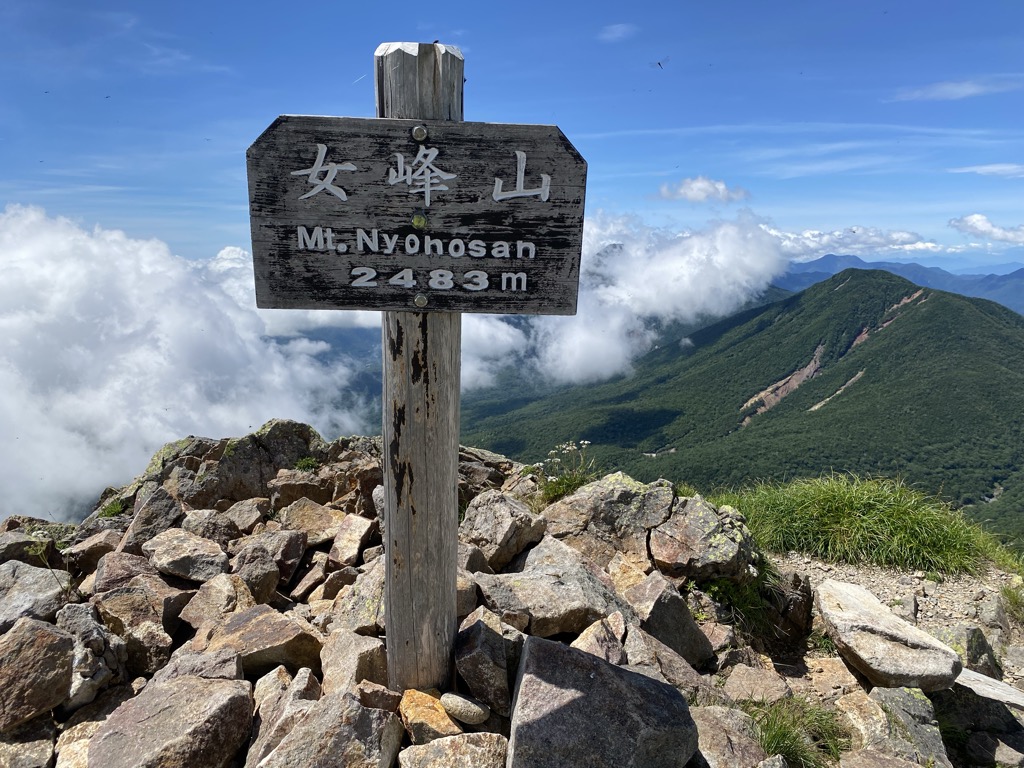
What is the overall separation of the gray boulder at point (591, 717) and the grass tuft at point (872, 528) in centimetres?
569

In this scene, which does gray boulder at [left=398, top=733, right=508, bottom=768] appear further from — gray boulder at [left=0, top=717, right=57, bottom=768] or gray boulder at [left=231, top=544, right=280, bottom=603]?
gray boulder at [left=231, top=544, right=280, bottom=603]

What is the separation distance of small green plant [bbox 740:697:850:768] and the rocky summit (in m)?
0.09

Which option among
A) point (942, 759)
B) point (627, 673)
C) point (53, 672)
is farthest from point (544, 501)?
point (53, 672)

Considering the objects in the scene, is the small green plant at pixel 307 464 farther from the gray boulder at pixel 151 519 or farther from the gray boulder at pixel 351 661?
the gray boulder at pixel 351 661

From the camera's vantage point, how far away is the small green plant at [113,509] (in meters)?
8.27

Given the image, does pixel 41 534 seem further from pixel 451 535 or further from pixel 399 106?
pixel 399 106

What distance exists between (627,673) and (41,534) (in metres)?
6.81

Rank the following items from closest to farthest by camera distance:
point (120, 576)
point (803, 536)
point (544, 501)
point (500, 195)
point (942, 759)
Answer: point (500, 195) < point (942, 759) < point (120, 576) < point (544, 501) < point (803, 536)

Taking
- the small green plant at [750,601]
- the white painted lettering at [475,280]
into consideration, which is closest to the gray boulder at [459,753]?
the white painted lettering at [475,280]

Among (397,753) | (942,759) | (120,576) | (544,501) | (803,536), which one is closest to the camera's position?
(397,753)

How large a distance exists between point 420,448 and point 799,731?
3778 mm

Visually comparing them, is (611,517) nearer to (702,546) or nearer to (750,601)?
(702,546)

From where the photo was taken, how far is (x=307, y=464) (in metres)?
9.15

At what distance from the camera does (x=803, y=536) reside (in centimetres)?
958
